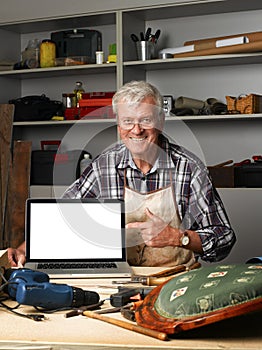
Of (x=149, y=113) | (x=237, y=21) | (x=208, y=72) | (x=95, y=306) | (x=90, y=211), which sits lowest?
(x=95, y=306)

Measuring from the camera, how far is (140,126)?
2.78 metres

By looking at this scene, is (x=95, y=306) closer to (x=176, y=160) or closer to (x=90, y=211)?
(x=90, y=211)

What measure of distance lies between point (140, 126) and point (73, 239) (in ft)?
2.51

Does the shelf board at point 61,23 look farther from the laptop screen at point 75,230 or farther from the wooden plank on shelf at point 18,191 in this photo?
the laptop screen at point 75,230

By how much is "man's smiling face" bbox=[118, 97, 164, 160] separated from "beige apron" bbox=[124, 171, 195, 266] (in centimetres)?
18

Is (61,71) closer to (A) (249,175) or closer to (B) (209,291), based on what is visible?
(A) (249,175)

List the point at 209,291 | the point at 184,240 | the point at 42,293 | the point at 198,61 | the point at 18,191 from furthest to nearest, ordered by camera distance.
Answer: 1. the point at 18,191
2. the point at 198,61
3. the point at 184,240
4. the point at 42,293
5. the point at 209,291

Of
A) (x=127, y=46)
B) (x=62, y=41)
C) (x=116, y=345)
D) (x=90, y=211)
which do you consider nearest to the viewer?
(x=116, y=345)

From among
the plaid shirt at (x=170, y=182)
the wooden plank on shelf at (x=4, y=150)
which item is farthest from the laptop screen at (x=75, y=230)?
the wooden plank on shelf at (x=4, y=150)

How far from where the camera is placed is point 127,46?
4.37 metres

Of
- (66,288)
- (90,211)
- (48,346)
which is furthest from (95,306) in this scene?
(90,211)

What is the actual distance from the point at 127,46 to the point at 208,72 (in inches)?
23.0

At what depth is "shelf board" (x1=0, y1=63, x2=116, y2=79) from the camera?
4449 millimetres

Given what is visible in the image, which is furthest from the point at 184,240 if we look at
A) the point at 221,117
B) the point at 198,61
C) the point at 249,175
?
the point at 198,61
